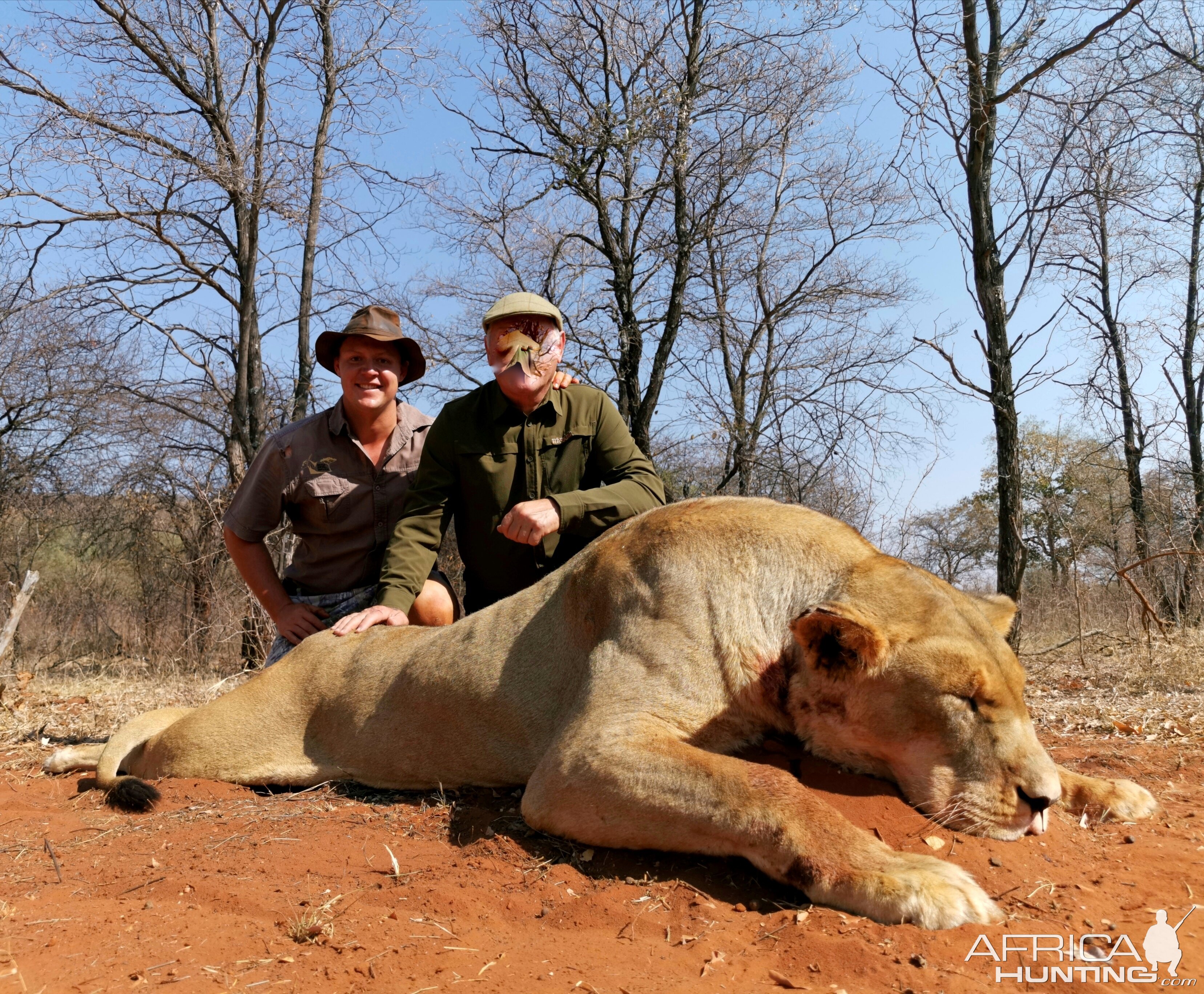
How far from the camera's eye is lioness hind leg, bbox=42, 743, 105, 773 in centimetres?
473

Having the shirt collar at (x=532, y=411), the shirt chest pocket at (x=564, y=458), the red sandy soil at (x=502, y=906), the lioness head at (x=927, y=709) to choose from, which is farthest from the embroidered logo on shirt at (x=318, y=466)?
the lioness head at (x=927, y=709)

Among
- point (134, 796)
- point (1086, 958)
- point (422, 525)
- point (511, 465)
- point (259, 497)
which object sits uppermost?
point (511, 465)

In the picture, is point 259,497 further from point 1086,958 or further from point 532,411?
point 1086,958

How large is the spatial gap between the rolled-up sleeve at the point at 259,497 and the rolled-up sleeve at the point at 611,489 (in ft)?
6.40

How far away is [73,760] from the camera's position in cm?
477

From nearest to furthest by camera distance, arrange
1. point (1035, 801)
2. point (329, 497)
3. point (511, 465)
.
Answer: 1. point (1035, 801)
2. point (511, 465)
3. point (329, 497)

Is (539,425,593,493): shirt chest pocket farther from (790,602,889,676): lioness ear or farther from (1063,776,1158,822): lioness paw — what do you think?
(1063,776,1158,822): lioness paw

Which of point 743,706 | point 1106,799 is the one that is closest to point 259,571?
point 743,706

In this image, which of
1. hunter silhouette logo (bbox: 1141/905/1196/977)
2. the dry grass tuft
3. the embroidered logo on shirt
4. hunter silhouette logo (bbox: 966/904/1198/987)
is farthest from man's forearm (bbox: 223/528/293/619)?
hunter silhouette logo (bbox: 1141/905/1196/977)

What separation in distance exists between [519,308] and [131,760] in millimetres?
3177

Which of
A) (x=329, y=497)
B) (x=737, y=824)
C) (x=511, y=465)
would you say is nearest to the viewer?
(x=737, y=824)

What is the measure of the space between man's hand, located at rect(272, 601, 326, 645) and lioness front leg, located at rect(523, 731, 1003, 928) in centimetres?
247

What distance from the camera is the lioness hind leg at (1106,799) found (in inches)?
123

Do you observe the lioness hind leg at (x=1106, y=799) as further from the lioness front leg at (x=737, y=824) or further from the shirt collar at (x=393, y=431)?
the shirt collar at (x=393, y=431)
